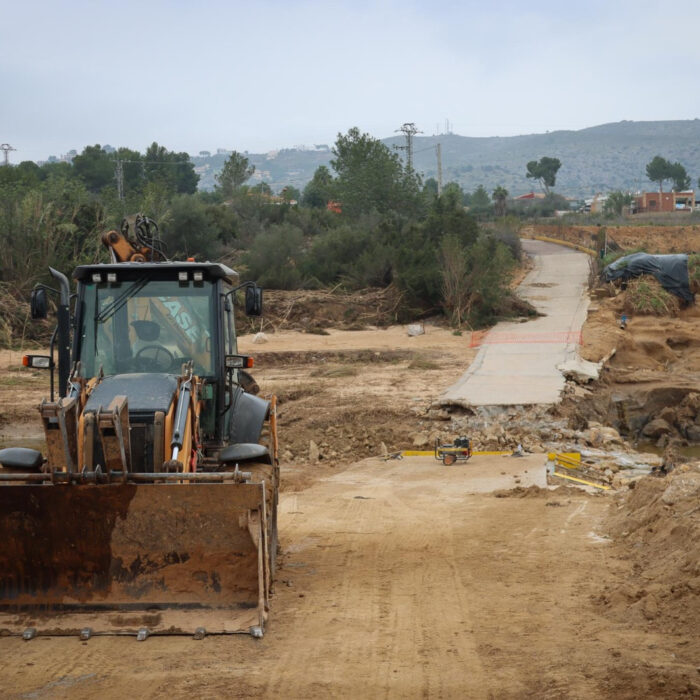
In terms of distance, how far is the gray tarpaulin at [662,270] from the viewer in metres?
34.7

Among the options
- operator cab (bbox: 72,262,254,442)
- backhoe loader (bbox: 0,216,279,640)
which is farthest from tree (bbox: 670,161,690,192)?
backhoe loader (bbox: 0,216,279,640)

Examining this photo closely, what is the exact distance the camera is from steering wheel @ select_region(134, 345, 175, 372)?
336 inches

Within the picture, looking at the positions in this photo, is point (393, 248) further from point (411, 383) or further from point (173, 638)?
point (173, 638)

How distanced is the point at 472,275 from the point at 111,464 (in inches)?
1075

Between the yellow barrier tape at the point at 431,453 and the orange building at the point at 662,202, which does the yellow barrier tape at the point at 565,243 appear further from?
the orange building at the point at 662,202

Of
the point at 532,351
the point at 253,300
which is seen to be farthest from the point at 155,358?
the point at 532,351

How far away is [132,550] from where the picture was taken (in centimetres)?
712

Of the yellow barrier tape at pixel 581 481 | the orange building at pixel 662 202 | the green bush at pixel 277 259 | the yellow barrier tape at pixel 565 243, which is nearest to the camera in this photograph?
the yellow barrier tape at pixel 581 481

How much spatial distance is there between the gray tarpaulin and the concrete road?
1849 mm

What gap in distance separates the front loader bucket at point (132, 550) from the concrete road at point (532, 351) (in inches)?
486

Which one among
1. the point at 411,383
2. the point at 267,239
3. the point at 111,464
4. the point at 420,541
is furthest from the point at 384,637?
the point at 267,239

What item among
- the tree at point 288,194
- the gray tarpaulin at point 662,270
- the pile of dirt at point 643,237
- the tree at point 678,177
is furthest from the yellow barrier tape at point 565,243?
the tree at point 678,177

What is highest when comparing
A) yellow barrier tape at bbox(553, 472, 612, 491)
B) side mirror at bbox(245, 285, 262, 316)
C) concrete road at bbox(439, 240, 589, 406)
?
side mirror at bbox(245, 285, 262, 316)

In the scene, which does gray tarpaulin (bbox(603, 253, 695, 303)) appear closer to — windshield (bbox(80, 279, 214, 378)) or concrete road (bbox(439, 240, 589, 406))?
concrete road (bbox(439, 240, 589, 406))
